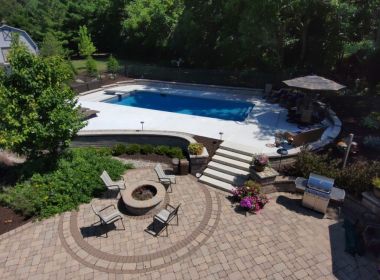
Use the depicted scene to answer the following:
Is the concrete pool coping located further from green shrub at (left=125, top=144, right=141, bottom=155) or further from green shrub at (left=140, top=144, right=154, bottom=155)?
green shrub at (left=125, top=144, right=141, bottom=155)

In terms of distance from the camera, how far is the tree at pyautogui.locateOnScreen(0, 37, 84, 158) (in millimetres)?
10594

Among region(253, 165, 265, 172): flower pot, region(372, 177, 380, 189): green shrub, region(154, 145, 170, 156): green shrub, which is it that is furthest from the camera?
region(154, 145, 170, 156): green shrub

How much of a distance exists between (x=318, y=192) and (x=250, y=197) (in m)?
2.51

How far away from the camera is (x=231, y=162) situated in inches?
501

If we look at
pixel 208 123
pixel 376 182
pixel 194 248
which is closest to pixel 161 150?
pixel 208 123

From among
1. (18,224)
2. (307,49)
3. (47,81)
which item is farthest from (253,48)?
(18,224)

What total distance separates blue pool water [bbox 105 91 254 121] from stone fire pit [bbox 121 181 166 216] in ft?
32.9

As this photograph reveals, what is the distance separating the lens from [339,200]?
32.7ft

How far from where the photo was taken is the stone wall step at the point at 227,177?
11.9 meters

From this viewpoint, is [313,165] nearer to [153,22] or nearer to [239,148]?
[239,148]

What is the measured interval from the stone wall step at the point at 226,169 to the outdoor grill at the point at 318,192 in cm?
272

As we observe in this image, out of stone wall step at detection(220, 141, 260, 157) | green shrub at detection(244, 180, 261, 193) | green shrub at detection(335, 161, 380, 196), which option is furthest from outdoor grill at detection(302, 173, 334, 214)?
stone wall step at detection(220, 141, 260, 157)

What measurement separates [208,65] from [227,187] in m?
22.7

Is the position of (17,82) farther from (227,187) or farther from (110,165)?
(227,187)
